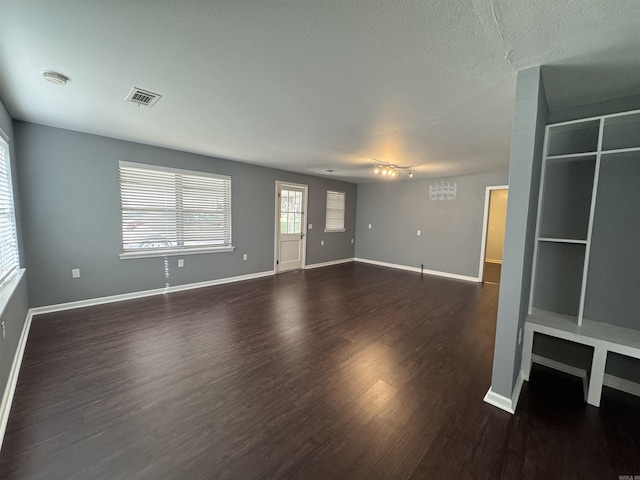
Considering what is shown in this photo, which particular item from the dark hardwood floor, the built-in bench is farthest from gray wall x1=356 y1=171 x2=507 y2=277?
the built-in bench

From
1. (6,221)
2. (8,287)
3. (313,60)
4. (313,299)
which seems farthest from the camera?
(313,299)

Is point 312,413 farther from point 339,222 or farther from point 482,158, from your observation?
point 339,222

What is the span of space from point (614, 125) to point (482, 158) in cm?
222

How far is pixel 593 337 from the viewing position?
1996mm

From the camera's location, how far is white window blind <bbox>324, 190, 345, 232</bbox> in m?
7.32

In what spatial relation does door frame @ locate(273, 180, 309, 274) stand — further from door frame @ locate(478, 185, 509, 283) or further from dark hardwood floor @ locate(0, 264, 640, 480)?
door frame @ locate(478, 185, 509, 283)

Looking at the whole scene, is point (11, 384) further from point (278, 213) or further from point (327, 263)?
point (327, 263)

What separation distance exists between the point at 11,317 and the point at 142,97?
88.6 inches

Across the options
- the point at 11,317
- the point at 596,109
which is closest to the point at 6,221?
the point at 11,317

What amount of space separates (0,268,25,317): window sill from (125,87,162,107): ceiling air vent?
1.96 meters

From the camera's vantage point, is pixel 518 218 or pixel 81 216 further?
pixel 81 216

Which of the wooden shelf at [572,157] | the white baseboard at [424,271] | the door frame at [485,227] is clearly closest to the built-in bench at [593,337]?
the wooden shelf at [572,157]

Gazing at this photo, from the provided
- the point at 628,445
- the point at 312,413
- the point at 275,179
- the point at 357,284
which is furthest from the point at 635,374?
the point at 275,179

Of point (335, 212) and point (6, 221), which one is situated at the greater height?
point (335, 212)
